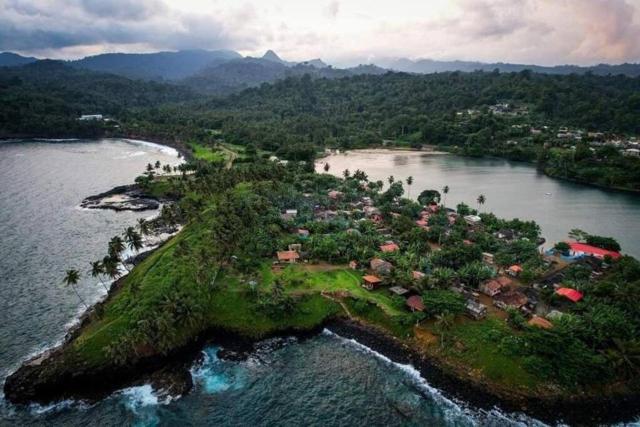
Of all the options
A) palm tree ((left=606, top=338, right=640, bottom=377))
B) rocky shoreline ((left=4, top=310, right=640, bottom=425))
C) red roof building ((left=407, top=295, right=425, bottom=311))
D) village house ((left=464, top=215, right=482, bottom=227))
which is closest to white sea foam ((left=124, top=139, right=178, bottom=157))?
village house ((left=464, top=215, right=482, bottom=227))

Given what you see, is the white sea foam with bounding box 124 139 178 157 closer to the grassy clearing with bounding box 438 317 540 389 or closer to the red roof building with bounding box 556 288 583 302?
the grassy clearing with bounding box 438 317 540 389

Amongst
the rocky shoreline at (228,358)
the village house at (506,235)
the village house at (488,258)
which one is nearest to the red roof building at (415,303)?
the rocky shoreline at (228,358)

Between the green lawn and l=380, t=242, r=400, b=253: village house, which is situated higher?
l=380, t=242, r=400, b=253: village house

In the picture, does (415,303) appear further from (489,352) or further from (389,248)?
(389,248)

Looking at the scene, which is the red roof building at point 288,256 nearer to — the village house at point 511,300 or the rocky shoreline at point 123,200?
the village house at point 511,300

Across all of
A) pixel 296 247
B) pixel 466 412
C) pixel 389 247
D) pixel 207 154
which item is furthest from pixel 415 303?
pixel 207 154
